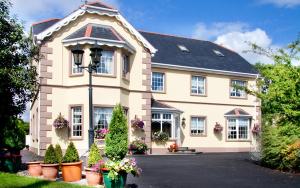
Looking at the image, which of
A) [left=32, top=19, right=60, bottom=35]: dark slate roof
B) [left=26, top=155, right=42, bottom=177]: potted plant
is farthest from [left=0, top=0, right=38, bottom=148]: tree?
[left=32, top=19, right=60, bottom=35]: dark slate roof

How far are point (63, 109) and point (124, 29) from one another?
6.59 meters

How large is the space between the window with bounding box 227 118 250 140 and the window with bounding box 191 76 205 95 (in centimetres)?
356

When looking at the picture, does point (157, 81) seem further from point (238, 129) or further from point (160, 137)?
point (238, 129)

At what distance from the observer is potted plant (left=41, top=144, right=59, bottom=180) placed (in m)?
13.9

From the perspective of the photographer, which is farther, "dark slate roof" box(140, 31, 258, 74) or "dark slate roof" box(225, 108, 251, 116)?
"dark slate roof" box(225, 108, 251, 116)

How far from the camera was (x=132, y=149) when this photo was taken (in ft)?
85.9

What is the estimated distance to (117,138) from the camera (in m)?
12.9

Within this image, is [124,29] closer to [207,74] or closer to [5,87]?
[207,74]

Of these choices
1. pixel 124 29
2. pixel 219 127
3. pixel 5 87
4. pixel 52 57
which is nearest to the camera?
pixel 5 87

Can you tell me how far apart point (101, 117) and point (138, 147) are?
10.5ft

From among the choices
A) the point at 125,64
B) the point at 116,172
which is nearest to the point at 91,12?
the point at 125,64

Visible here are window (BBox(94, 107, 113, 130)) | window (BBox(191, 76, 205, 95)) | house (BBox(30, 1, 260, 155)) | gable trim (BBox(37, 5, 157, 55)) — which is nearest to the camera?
gable trim (BBox(37, 5, 157, 55))

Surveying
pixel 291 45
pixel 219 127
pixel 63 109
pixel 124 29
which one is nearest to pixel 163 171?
pixel 291 45

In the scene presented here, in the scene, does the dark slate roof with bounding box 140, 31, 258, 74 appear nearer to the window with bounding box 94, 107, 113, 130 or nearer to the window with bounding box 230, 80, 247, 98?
the window with bounding box 230, 80, 247, 98
